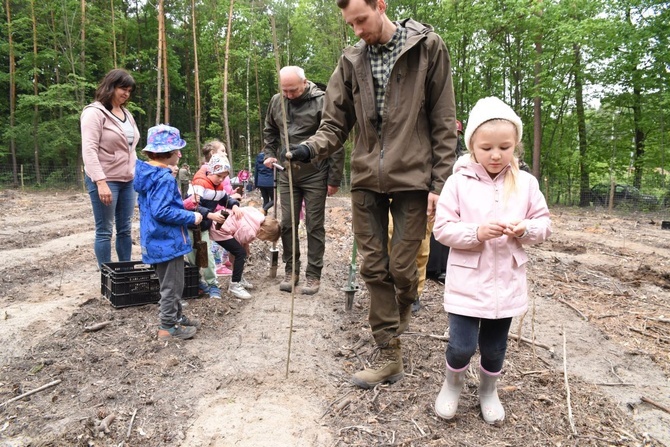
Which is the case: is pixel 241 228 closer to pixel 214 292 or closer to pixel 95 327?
pixel 214 292

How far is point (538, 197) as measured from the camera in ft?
7.36

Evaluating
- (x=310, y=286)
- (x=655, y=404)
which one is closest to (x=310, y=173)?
(x=310, y=286)

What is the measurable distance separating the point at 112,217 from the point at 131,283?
846 mm

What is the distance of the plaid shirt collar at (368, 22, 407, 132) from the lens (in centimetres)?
269

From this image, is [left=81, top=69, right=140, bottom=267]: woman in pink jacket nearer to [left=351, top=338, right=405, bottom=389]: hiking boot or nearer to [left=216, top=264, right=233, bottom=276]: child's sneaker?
[left=216, top=264, right=233, bottom=276]: child's sneaker

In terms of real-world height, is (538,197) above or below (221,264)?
above

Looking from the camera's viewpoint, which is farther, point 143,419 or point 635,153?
point 635,153

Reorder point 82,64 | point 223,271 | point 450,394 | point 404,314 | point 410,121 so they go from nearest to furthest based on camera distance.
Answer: point 450,394, point 410,121, point 404,314, point 223,271, point 82,64

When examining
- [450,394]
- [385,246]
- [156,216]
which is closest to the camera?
[450,394]

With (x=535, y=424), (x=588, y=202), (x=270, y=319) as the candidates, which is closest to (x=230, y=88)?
(x=588, y=202)

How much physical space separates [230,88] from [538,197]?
3041cm

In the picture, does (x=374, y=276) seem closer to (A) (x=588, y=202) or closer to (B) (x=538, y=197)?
(B) (x=538, y=197)

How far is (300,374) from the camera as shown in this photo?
2.92m

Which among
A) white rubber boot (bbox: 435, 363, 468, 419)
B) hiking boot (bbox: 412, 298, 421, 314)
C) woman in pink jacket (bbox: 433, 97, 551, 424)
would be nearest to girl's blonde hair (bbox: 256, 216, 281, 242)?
hiking boot (bbox: 412, 298, 421, 314)
